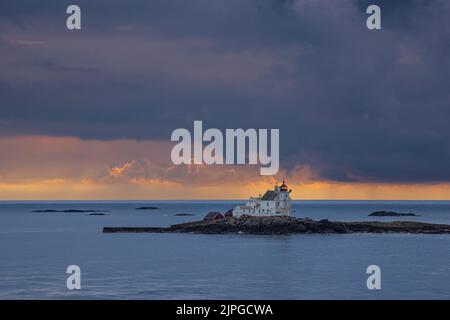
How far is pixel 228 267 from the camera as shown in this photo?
7144 centimetres

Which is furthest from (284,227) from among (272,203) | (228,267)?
(228,267)

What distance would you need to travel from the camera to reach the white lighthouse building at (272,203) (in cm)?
12012

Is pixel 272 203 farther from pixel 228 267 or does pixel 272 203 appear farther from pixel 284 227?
pixel 228 267

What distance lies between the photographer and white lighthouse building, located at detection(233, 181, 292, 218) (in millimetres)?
120125

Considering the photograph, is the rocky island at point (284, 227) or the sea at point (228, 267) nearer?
the sea at point (228, 267)

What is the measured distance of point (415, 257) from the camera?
268 feet

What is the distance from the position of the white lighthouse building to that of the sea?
6936mm

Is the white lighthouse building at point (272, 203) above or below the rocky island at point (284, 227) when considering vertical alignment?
above

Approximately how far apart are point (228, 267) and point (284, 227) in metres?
49.2

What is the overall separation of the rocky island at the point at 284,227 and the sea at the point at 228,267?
413cm

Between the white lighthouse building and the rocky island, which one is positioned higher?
the white lighthouse building
